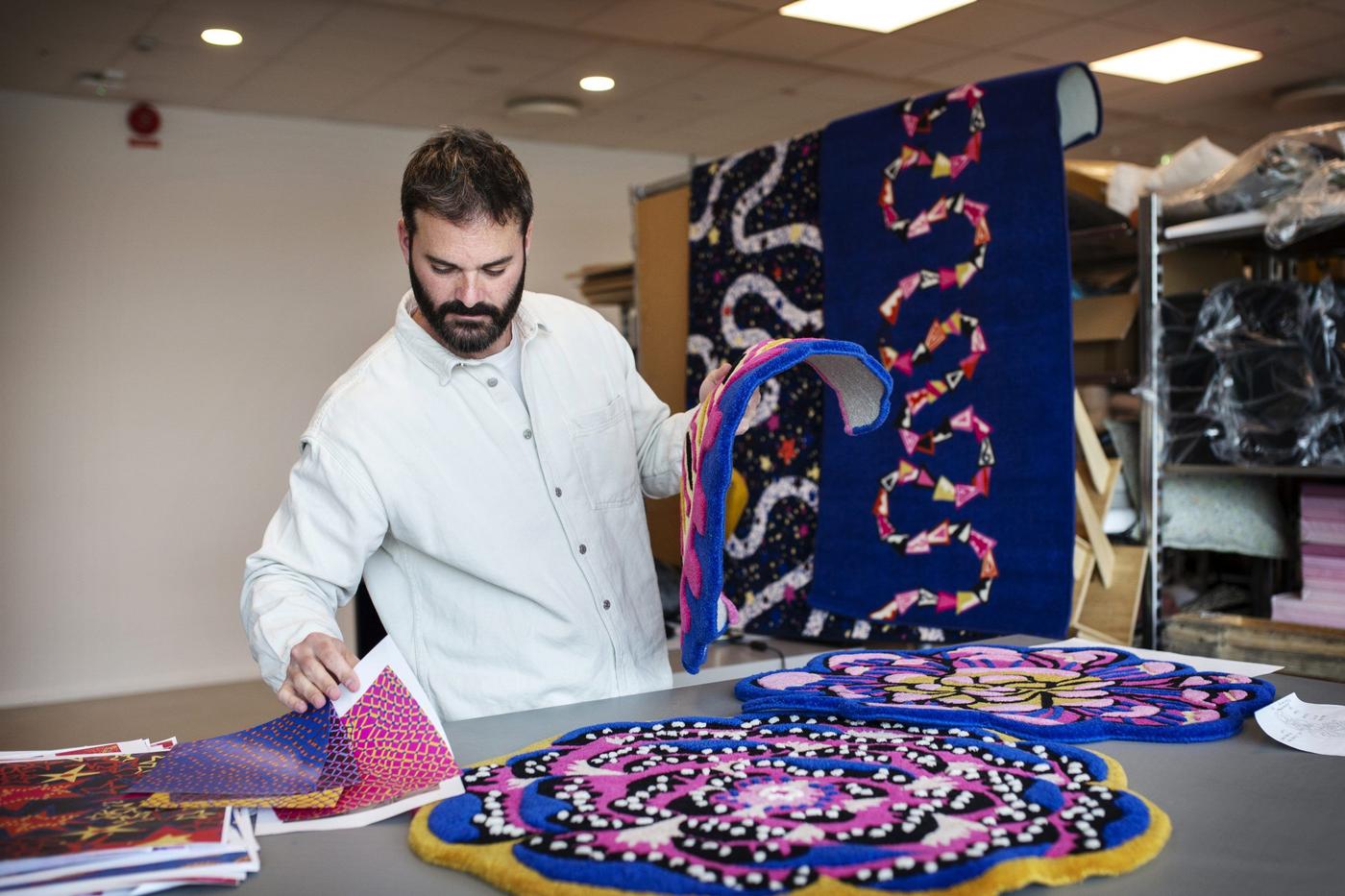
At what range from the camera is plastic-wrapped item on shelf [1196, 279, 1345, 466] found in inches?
104

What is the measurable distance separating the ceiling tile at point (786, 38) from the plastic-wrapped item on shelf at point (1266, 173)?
8.47ft

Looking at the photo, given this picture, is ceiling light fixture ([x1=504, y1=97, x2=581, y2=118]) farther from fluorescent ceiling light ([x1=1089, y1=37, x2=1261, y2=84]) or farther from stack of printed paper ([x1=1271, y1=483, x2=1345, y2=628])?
stack of printed paper ([x1=1271, y1=483, x2=1345, y2=628])

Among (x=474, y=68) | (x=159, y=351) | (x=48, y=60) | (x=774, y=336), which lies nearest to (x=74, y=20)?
(x=48, y=60)

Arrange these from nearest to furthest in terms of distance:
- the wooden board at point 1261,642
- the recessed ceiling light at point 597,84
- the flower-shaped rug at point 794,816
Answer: the flower-shaped rug at point 794,816 → the wooden board at point 1261,642 → the recessed ceiling light at point 597,84

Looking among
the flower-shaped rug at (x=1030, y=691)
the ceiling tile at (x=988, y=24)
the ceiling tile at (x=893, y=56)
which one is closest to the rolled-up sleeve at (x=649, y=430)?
the flower-shaped rug at (x=1030, y=691)

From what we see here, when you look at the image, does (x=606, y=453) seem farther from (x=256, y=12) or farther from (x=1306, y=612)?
(x=256, y=12)

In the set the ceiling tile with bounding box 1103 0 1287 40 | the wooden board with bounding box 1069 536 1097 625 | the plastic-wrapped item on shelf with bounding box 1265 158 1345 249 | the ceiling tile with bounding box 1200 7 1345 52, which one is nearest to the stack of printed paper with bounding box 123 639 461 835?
the wooden board with bounding box 1069 536 1097 625

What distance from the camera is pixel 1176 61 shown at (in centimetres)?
586

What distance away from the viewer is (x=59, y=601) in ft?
19.5

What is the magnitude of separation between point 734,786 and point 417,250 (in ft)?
3.28

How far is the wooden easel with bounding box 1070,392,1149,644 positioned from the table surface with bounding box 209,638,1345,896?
1.52 m

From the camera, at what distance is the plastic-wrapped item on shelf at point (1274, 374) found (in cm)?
264

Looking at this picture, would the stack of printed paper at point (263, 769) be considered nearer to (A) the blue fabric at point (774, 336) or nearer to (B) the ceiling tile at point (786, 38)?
(A) the blue fabric at point (774, 336)

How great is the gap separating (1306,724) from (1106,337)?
6.12 feet
